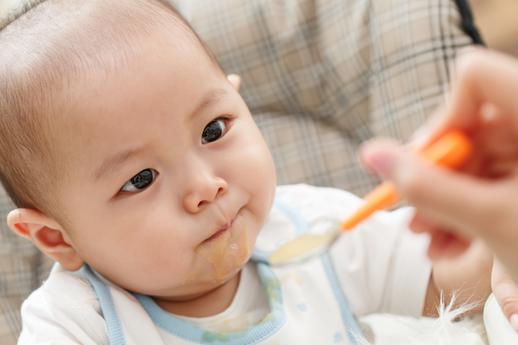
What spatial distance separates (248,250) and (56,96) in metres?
0.33

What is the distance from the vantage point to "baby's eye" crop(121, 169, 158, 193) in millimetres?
862

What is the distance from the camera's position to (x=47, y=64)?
0.85m

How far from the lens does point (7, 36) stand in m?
0.91

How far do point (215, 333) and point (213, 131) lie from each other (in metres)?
0.30

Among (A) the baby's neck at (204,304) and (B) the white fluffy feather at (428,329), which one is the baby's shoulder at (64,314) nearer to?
(A) the baby's neck at (204,304)

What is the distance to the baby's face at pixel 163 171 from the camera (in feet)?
2.75

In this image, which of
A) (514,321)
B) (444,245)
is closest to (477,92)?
(444,245)

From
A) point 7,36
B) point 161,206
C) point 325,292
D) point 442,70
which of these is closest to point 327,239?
point 325,292

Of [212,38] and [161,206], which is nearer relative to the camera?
[161,206]

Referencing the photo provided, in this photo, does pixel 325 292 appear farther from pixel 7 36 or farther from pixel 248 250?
pixel 7 36

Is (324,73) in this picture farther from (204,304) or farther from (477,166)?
(477,166)

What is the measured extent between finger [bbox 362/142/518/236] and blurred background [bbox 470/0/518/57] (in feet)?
5.12

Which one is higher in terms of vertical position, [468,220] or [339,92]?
[468,220]

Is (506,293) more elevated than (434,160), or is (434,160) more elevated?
(434,160)
